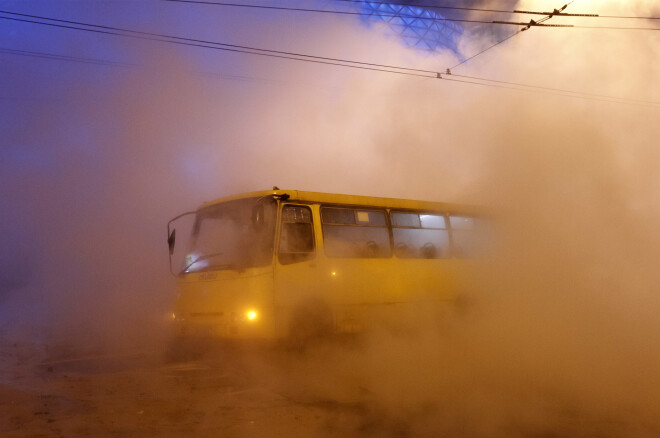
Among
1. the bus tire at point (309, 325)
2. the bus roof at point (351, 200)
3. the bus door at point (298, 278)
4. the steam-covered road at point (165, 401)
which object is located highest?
the bus roof at point (351, 200)

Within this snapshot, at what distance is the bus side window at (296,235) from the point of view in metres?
7.14

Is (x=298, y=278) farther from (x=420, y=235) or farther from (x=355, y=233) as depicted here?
(x=420, y=235)

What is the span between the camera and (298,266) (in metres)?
7.20

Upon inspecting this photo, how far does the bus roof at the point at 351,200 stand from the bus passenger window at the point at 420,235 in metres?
0.15

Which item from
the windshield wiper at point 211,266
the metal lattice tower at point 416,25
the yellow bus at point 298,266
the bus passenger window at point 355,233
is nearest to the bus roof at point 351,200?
the yellow bus at point 298,266

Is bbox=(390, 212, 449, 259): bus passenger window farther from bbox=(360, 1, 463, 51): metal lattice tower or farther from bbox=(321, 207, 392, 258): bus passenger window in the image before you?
bbox=(360, 1, 463, 51): metal lattice tower

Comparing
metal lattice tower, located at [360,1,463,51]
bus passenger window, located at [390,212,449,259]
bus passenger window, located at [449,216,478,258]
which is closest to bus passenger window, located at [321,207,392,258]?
bus passenger window, located at [390,212,449,259]

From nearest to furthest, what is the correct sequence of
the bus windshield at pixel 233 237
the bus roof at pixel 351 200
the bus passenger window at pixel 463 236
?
the bus windshield at pixel 233 237 → the bus roof at pixel 351 200 → the bus passenger window at pixel 463 236

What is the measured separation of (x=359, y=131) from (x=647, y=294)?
8399 millimetres

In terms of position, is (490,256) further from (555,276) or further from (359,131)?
(359,131)

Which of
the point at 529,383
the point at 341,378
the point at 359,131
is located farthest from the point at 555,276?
the point at 359,131

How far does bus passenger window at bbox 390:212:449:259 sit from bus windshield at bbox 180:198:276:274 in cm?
216

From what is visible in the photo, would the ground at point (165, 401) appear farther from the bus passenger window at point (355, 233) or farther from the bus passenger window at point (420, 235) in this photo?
the bus passenger window at point (420, 235)

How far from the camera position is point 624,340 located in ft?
25.6
